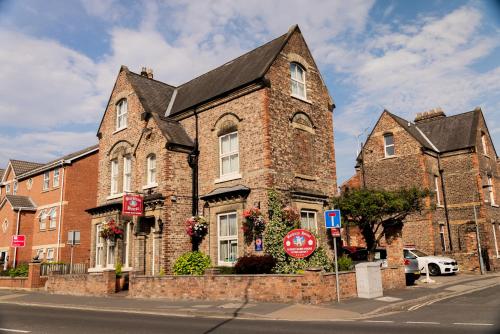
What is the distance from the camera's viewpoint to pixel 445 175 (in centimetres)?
3064

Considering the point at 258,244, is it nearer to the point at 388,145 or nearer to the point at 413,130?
the point at 388,145

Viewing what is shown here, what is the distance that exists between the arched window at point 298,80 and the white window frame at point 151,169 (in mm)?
7888

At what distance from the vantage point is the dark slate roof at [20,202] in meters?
33.3

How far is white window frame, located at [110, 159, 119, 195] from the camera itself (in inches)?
948

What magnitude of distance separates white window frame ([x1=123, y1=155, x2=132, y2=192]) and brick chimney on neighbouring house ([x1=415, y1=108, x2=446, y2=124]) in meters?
25.0

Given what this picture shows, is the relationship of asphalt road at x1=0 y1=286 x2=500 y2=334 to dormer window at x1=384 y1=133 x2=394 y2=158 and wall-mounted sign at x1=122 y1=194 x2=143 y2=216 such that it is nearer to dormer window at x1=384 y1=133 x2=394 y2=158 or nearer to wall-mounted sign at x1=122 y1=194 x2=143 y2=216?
wall-mounted sign at x1=122 y1=194 x2=143 y2=216

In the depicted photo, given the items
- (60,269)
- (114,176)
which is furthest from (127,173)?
(60,269)

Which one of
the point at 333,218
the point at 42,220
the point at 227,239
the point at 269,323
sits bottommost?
the point at 269,323

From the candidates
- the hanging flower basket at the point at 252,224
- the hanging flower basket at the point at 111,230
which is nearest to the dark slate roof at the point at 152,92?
the hanging flower basket at the point at 111,230

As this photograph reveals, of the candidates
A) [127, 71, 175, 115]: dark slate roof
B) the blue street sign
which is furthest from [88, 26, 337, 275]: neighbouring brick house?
the blue street sign

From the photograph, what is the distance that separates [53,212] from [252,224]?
69.3ft

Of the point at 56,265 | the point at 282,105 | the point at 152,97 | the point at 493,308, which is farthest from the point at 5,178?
the point at 493,308

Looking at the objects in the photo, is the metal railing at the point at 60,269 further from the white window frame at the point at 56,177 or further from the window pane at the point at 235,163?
the window pane at the point at 235,163

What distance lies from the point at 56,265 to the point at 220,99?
47.4 ft
